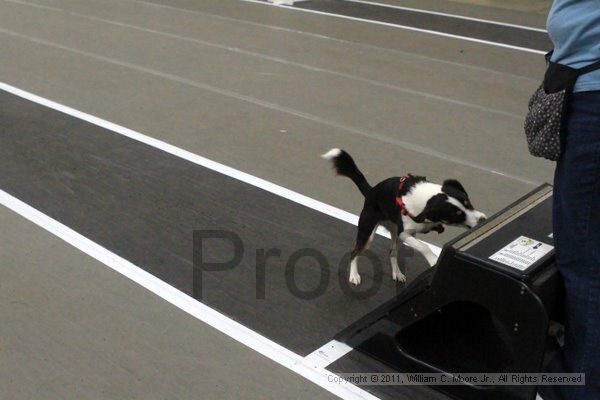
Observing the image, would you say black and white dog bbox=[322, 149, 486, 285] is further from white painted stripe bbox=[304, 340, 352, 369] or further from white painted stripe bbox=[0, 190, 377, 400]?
white painted stripe bbox=[0, 190, 377, 400]

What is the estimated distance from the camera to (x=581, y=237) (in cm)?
246

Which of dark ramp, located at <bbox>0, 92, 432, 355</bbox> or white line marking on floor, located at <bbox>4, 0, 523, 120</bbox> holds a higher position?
white line marking on floor, located at <bbox>4, 0, 523, 120</bbox>

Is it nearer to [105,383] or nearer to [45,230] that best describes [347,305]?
[105,383]

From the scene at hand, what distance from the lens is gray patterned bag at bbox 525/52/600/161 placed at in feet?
7.86

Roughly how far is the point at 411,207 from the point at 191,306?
119 cm

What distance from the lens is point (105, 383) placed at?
3059mm

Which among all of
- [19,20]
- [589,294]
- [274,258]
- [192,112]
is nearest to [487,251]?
[589,294]

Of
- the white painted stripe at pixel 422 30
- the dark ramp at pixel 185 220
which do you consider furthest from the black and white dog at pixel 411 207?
the white painted stripe at pixel 422 30

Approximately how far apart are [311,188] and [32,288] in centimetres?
200

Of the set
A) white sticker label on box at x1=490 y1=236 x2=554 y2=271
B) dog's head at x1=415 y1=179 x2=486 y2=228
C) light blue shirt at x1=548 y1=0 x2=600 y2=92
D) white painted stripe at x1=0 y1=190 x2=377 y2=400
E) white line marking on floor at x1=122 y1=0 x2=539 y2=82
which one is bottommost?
white painted stripe at x1=0 y1=190 x2=377 y2=400

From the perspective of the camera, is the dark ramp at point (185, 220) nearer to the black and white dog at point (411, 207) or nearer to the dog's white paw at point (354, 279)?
the dog's white paw at point (354, 279)

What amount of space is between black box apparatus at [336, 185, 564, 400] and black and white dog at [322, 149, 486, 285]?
22 centimetres

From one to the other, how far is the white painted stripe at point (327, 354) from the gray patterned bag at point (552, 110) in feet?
4.15

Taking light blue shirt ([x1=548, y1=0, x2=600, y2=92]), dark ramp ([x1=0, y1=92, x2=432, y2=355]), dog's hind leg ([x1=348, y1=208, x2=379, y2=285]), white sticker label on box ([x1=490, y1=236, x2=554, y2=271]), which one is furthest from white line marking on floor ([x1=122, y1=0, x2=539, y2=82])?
light blue shirt ([x1=548, y1=0, x2=600, y2=92])
